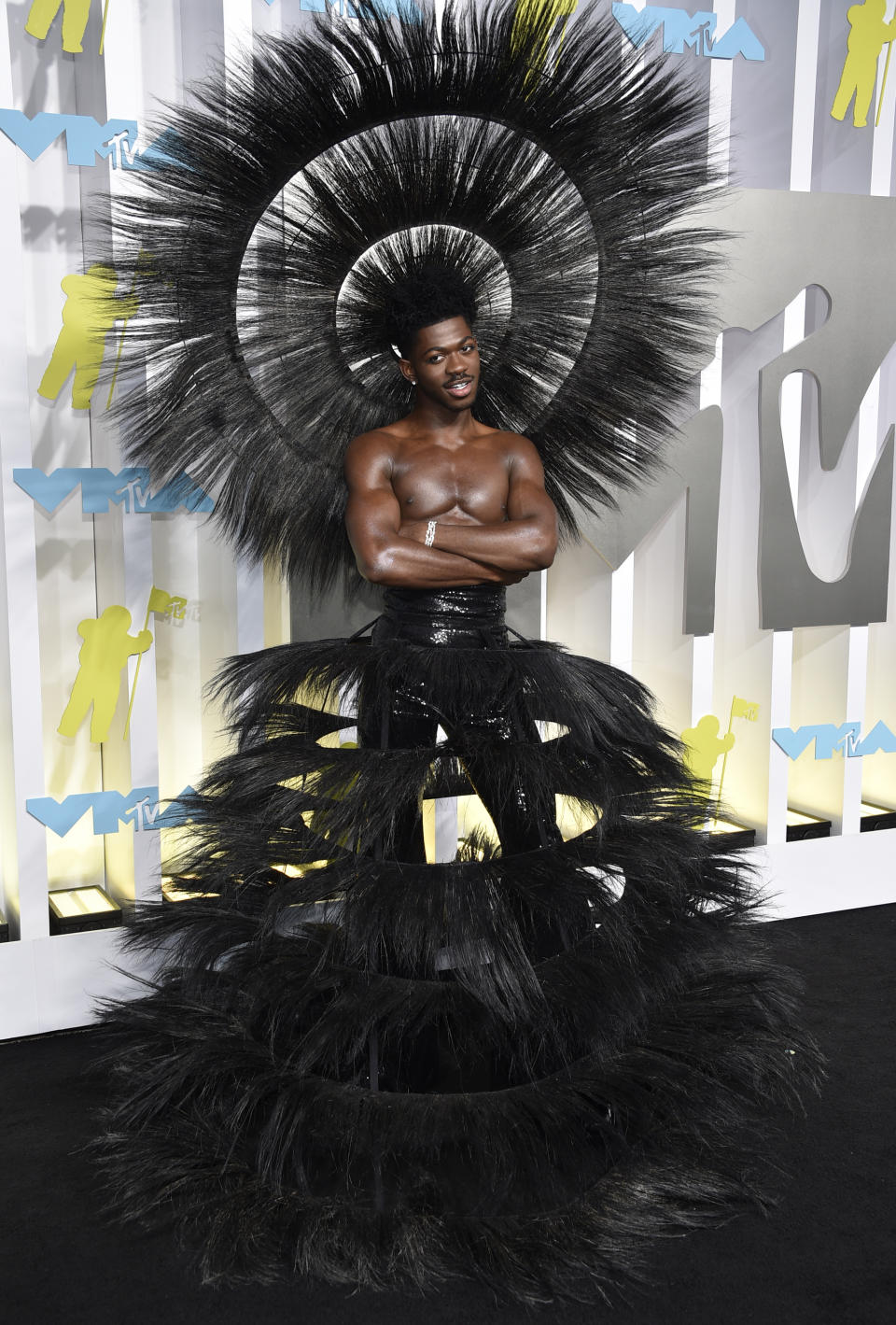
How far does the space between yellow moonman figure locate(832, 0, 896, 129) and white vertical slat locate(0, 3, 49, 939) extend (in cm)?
249

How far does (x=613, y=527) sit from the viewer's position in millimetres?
3682

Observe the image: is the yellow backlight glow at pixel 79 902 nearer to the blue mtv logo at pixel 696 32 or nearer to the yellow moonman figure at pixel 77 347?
the yellow moonman figure at pixel 77 347

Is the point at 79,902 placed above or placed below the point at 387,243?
below

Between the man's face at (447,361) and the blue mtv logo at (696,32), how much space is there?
156cm

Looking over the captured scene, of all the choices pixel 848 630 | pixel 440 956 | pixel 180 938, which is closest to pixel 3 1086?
pixel 180 938

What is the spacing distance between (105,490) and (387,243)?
41.3 inches

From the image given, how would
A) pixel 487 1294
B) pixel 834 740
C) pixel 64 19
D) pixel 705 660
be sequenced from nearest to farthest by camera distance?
pixel 487 1294
pixel 64 19
pixel 705 660
pixel 834 740

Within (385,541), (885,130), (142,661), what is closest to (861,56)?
(885,130)

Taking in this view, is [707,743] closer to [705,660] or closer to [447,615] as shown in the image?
[705,660]

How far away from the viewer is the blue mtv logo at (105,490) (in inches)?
120

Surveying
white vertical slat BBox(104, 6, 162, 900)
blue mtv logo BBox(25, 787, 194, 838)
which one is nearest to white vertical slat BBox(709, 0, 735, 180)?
white vertical slat BBox(104, 6, 162, 900)

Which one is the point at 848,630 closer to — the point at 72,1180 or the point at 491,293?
the point at 491,293

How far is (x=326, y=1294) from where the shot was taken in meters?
2.12

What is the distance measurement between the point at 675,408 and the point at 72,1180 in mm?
2111
